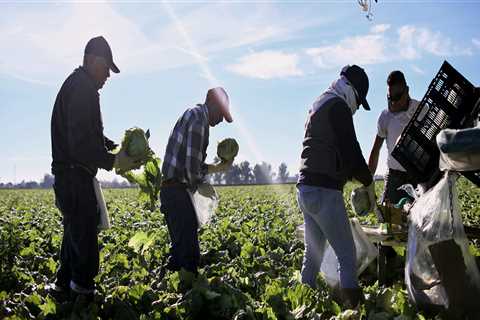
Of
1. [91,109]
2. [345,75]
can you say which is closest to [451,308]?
[345,75]

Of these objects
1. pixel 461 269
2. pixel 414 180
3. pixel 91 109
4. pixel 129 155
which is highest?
pixel 91 109

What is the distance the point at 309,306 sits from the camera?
3367 millimetres

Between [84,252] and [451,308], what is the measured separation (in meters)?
2.66

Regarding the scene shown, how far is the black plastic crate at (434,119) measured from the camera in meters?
3.56

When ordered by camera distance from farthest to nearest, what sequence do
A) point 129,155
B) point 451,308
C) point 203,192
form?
point 203,192 < point 129,155 < point 451,308

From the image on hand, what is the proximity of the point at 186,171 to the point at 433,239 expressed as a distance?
2.09 metres

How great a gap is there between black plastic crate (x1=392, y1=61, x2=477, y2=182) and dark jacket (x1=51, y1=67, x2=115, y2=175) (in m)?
2.37

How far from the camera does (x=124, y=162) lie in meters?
4.00

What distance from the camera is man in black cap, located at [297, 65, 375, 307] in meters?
3.40

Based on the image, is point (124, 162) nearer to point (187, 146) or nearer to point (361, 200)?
point (187, 146)

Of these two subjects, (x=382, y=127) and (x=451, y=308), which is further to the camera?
A: (x=382, y=127)

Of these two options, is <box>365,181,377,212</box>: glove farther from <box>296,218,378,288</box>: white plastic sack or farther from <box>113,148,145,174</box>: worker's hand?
<box>113,148,145,174</box>: worker's hand

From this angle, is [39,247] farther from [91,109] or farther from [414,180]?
[414,180]

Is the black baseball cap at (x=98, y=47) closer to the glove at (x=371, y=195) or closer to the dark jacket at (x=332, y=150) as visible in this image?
the dark jacket at (x=332, y=150)
